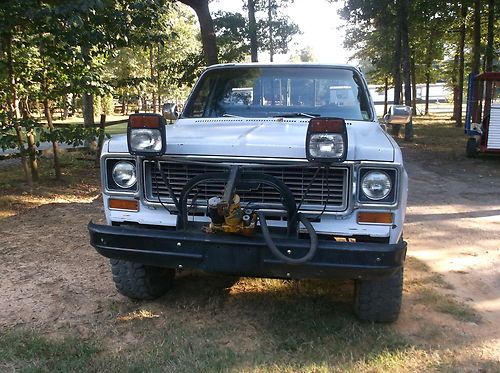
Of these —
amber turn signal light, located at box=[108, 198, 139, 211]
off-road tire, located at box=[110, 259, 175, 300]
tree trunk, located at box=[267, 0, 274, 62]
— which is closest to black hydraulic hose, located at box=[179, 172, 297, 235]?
amber turn signal light, located at box=[108, 198, 139, 211]

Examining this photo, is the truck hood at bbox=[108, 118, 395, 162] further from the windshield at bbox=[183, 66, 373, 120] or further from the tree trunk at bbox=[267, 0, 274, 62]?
the tree trunk at bbox=[267, 0, 274, 62]

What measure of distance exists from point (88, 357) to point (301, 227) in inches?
60.5

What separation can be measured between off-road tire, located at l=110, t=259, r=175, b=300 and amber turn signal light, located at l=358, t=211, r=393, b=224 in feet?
5.51

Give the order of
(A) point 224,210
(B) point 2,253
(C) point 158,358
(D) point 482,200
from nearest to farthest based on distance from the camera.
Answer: (A) point 224,210, (C) point 158,358, (B) point 2,253, (D) point 482,200

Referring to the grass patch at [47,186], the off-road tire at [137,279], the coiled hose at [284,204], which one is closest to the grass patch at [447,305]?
the coiled hose at [284,204]

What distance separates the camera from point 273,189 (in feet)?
10.5

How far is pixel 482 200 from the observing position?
7840 mm

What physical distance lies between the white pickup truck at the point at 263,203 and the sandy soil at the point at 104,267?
2.14 feet

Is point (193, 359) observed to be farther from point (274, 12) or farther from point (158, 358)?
point (274, 12)

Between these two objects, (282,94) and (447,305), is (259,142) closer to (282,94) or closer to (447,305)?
(282,94)

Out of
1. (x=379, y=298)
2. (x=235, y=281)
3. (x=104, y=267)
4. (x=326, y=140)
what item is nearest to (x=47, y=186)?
(x=104, y=267)

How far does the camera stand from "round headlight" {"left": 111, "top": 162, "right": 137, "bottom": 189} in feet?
11.1

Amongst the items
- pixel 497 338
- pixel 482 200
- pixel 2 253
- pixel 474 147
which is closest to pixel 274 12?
pixel 474 147

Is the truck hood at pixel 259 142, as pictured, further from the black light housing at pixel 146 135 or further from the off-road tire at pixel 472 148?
the off-road tire at pixel 472 148
